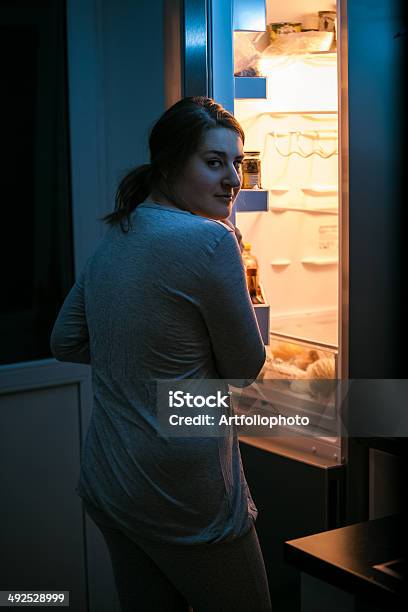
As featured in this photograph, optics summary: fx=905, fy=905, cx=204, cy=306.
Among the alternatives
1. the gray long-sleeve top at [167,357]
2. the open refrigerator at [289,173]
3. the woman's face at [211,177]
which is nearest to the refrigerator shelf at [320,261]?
the open refrigerator at [289,173]

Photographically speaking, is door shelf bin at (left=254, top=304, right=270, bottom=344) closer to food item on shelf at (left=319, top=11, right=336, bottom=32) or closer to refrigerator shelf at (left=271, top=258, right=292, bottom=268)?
refrigerator shelf at (left=271, top=258, right=292, bottom=268)

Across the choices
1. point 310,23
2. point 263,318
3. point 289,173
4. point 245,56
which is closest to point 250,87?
point 245,56

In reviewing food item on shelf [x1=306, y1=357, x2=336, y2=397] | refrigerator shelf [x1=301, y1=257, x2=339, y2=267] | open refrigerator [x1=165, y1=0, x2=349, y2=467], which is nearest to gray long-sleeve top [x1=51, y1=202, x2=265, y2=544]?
open refrigerator [x1=165, y1=0, x2=349, y2=467]

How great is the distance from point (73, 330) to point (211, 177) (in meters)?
0.39

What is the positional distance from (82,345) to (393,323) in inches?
44.6

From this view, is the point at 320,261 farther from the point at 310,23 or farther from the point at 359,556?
the point at 359,556

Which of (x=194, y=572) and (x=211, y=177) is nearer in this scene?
(x=194, y=572)

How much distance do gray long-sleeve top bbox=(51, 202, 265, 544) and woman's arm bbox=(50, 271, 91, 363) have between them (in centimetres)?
15

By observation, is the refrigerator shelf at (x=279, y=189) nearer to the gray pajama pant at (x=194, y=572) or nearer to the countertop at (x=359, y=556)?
the gray pajama pant at (x=194, y=572)

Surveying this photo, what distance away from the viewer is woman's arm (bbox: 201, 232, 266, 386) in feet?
4.81

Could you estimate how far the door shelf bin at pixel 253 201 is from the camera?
2.66 metres

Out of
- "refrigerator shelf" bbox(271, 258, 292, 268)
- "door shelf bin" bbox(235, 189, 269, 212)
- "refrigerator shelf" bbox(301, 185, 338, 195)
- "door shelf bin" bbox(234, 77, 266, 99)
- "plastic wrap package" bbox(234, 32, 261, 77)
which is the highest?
"plastic wrap package" bbox(234, 32, 261, 77)

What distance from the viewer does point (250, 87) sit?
2.63 metres

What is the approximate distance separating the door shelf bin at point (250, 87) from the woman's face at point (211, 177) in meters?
0.98
